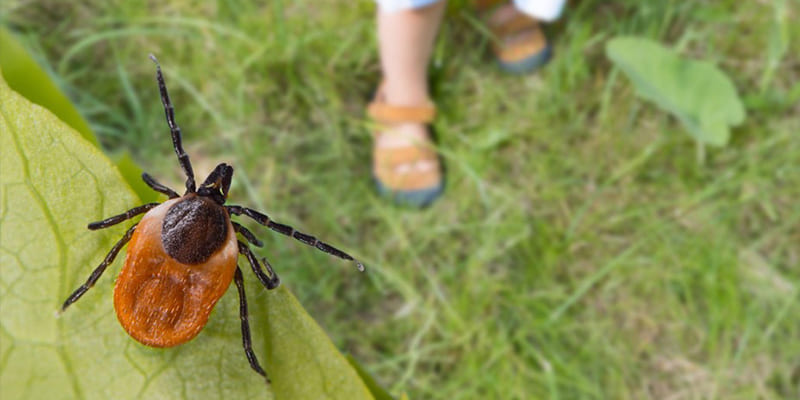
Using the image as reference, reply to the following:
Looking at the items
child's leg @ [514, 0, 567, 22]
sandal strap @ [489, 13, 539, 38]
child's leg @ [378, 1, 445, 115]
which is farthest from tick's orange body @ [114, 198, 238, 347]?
sandal strap @ [489, 13, 539, 38]

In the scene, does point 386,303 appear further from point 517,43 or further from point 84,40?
point 84,40

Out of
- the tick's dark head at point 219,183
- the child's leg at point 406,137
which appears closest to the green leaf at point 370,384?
the tick's dark head at point 219,183

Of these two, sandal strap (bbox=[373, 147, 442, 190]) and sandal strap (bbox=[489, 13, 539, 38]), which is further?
sandal strap (bbox=[489, 13, 539, 38])

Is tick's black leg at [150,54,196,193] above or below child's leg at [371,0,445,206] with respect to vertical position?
above

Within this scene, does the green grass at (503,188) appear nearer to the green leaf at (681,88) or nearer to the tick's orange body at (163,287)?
the green leaf at (681,88)

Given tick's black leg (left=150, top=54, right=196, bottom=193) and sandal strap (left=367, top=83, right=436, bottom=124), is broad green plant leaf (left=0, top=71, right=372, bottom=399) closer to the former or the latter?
tick's black leg (left=150, top=54, right=196, bottom=193)

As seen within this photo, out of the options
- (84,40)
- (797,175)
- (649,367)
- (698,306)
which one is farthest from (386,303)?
(797,175)
